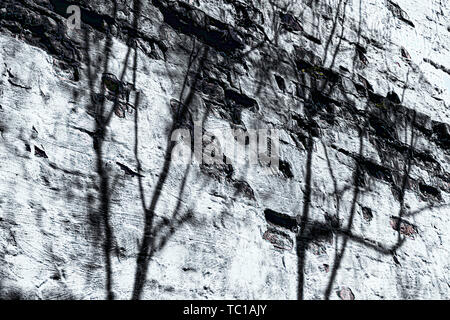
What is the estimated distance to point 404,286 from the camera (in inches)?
108

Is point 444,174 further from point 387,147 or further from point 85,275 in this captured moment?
point 85,275

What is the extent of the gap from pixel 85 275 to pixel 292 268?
88cm

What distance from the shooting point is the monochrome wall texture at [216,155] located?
6.87ft

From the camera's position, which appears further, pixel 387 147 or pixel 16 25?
pixel 387 147

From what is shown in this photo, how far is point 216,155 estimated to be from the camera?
2.53 meters
